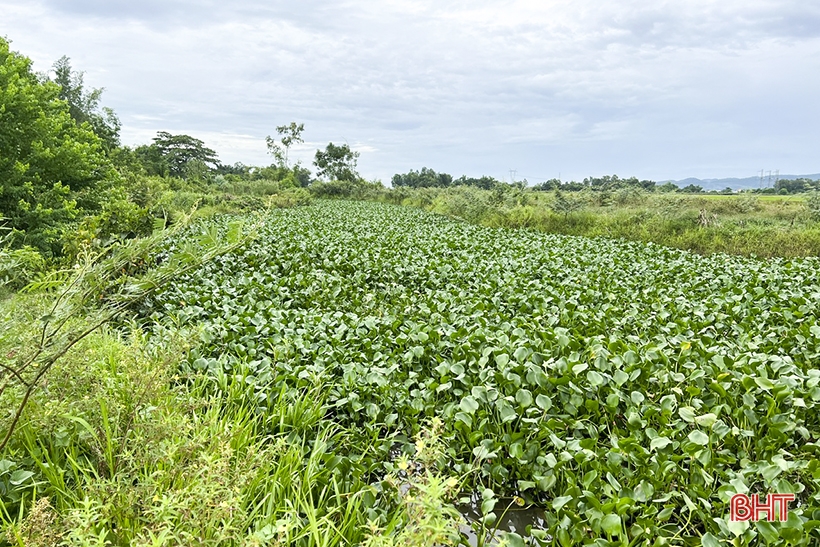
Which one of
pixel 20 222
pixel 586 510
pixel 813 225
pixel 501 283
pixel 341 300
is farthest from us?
pixel 813 225

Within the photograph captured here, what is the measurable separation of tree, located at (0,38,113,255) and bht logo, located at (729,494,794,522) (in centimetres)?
1079

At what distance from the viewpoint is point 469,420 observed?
257 centimetres

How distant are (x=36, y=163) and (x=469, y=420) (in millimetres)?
11909

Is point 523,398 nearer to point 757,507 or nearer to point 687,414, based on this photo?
point 687,414

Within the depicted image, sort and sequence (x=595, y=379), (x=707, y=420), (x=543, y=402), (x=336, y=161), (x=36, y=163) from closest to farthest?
(x=707, y=420)
(x=543, y=402)
(x=595, y=379)
(x=36, y=163)
(x=336, y=161)

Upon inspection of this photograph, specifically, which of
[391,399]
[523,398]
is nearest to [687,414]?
[523,398]

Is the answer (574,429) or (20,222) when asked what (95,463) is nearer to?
(574,429)

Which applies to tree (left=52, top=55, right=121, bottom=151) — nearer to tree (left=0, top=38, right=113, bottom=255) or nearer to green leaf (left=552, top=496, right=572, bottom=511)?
tree (left=0, top=38, right=113, bottom=255)

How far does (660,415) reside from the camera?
2.65 metres

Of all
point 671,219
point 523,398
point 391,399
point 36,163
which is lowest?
point 391,399

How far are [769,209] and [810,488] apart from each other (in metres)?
18.0

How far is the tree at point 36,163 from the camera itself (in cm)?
922

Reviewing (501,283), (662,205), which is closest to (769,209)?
(662,205)

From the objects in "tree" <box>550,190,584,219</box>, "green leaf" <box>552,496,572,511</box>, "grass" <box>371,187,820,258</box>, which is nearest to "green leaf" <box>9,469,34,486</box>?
"green leaf" <box>552,496,572,511</box>
